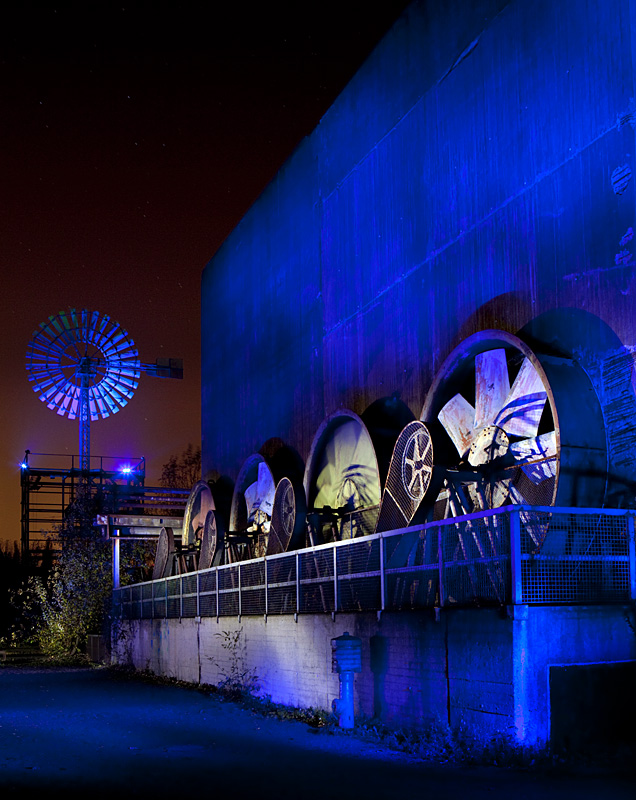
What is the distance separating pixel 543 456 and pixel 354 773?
20.2ft

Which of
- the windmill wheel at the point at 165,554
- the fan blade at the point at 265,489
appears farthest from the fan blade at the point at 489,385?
the windmill wheel at the point at 165,554

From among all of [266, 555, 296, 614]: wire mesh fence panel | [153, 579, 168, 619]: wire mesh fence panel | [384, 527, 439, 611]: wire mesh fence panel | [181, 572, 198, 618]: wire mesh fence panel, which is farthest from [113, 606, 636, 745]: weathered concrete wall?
[153, 579, 168, 619]: wire mesh fence panel

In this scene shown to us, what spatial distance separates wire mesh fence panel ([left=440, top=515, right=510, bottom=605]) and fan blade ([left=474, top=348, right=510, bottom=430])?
3788mm

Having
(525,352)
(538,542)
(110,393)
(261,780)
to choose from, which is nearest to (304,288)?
(525,352)

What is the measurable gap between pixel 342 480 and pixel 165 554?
→ 10.4m

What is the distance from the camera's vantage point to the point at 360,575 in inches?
552

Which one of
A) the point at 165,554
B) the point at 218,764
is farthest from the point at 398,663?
the point at 165,554

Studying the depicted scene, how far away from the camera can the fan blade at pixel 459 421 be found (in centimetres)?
1622

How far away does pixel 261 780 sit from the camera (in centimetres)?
951

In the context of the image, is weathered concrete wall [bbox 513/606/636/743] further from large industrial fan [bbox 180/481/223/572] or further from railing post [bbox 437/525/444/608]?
large industrial fan [bbox 180/481/223/572]

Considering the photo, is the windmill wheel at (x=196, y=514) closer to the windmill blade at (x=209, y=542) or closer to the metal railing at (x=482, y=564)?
the windmill blade at (x=209, y=542)

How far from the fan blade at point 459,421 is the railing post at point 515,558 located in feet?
18.0

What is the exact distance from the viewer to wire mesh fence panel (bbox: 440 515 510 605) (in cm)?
1095

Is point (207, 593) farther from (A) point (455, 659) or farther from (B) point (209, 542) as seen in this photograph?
(A) point (455, 659)
